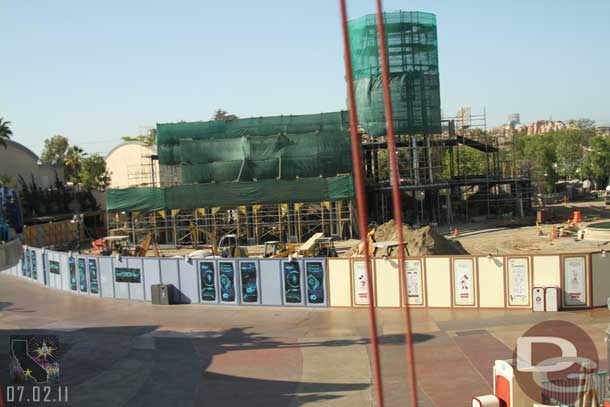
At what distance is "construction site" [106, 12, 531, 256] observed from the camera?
52188 mm

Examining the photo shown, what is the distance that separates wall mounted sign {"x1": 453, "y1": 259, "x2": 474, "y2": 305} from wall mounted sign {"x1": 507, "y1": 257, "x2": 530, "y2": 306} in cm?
129

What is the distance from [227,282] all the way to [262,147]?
2993 cm

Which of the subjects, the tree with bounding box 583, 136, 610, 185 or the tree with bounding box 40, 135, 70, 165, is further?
the tree with bounding box 40, 135, 70, 165

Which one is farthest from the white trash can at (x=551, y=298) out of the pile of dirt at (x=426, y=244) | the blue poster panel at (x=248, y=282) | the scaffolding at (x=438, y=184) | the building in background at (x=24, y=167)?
the building in background at (x=24, y=167)

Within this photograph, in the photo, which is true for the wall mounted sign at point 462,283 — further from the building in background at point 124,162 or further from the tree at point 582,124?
the tree at point 582,124

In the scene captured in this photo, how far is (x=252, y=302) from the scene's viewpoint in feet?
85.9

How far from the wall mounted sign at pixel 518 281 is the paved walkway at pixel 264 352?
564 millimetres

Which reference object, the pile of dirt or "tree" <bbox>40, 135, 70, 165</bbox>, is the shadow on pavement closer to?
the pile of dirt

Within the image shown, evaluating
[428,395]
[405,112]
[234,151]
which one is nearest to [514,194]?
[405,112]

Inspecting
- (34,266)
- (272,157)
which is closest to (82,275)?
(34,266)

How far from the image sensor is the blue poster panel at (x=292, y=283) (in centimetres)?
2534

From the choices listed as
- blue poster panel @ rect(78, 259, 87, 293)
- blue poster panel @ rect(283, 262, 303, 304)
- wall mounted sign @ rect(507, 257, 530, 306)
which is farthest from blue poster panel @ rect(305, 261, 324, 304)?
blue poster panel @ rect(78, 259, 87, 293)

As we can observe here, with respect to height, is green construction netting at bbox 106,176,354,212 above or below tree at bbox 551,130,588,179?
below

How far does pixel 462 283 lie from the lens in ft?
76.5
